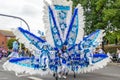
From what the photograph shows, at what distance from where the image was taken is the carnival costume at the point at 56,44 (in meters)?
18.1

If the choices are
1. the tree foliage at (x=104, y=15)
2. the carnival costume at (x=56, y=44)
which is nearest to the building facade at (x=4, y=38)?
the tree foliage at (x=104, y=15)

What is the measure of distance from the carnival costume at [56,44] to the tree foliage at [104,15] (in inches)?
877

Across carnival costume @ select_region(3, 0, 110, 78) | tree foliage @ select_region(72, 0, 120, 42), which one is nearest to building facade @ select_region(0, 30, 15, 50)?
tree foliage @ select_region(72, 0, 120, 42)

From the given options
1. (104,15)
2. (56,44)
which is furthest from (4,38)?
(56,44)

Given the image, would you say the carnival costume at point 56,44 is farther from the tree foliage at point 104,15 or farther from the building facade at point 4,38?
the building facade at point 4,38

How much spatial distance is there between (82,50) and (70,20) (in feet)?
5.08

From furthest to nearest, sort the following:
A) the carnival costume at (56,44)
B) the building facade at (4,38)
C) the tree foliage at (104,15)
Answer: the building facade at (4,38)
the tree foliage at (104,15)
the carnival costume at (56,44)

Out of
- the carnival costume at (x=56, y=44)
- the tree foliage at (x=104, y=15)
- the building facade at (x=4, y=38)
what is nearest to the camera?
the carnival costume at (x=56, y=44)

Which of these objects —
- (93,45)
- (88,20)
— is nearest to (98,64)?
(93,45)

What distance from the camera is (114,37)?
43500 millimetres

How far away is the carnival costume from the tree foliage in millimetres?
22283

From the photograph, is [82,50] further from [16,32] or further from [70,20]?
[16,32]

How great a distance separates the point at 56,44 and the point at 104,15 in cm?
2502

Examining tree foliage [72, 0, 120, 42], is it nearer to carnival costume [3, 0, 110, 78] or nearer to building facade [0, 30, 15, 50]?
carnival costume [3, 0, 110, 78]
